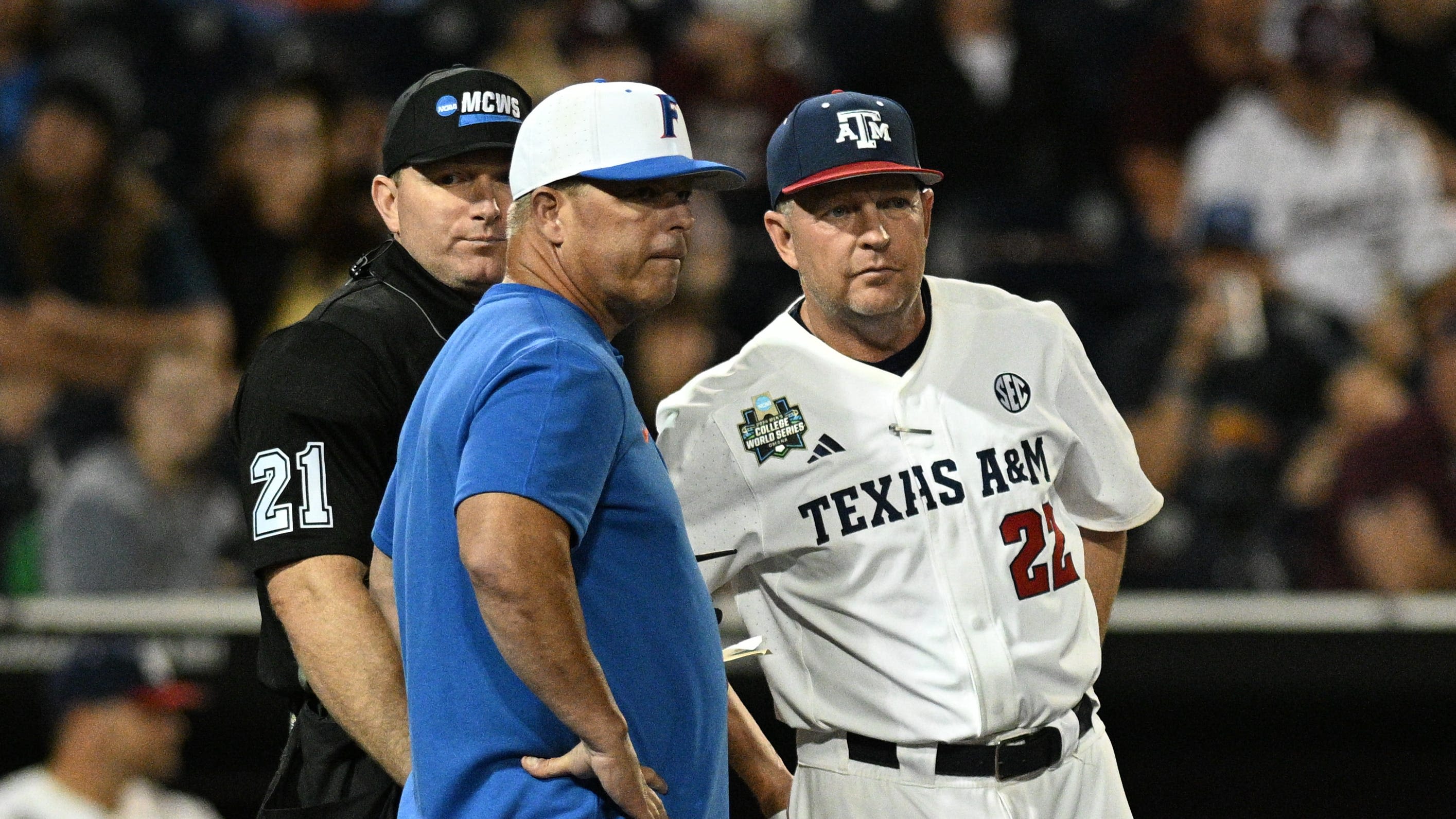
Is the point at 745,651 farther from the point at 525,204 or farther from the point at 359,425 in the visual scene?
the point at 525,204

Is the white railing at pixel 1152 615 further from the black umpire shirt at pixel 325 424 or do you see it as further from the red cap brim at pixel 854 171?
the black umpire shirt at pixel 325 424

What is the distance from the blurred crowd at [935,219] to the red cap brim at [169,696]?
2.36 ft

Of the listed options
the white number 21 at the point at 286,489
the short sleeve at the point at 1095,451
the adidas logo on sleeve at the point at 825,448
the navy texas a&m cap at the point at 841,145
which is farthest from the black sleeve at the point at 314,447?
the short sleeve at the point at 1095,451

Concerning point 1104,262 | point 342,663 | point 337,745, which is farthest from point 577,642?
point 1104,262

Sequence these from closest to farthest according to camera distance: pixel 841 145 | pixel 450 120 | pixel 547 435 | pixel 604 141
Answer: pixel 547 435 < pixel 604 141 < pixel 450 120 < pixel 841 145

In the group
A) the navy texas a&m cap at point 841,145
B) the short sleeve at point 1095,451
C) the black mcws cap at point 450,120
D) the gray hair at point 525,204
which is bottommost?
the short sleeve at point 1095,451

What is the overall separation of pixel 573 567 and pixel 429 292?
33.0 inches

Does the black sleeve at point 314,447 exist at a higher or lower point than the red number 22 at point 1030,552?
higher

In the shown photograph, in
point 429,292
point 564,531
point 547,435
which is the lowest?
point 564,531

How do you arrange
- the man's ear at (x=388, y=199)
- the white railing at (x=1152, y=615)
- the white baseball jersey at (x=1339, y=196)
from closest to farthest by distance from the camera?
1. the man's ear at (x=388, y=199)
2. the white railing at (x=1152, y=615)
3. the white baseball jersey at (x=1339, y=196)

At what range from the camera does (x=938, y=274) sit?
21.6 feet

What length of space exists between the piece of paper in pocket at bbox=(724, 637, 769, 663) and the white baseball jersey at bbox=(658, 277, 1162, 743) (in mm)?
Answer: 105

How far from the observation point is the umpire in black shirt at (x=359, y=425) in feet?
8.28

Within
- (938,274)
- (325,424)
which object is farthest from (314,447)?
(938,274)
